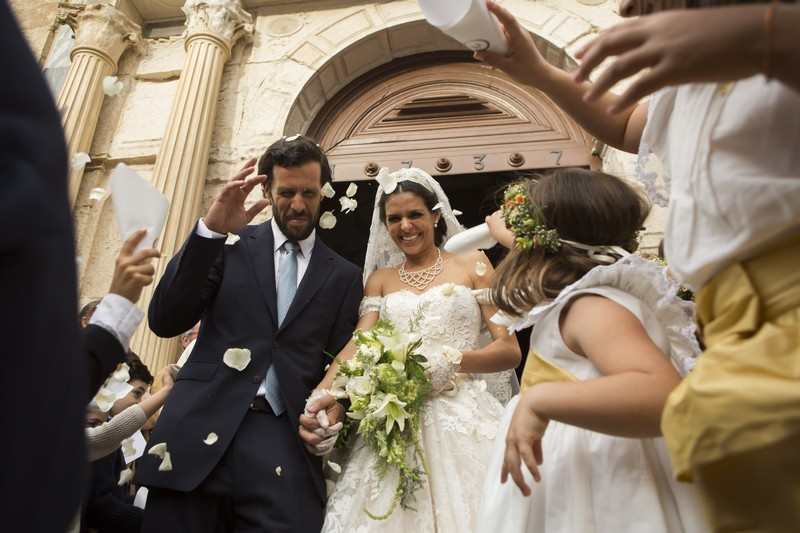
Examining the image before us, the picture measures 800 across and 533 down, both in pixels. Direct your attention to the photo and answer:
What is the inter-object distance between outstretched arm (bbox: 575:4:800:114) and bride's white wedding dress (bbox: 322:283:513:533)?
182 cm

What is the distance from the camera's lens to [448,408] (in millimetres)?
2666

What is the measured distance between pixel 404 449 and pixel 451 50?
14.7 ft

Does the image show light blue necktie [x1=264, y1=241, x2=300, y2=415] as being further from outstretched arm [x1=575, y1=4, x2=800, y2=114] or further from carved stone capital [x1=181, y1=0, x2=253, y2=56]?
carved stone capital [x1=181, y1=0, x2=253, y2=56]

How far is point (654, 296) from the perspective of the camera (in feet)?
5.23

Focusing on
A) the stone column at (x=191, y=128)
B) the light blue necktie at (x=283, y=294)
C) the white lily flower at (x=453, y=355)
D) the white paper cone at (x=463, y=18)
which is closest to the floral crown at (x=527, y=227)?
the white paper cone at (x=463, y=18)

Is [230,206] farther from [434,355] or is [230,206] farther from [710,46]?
[710,46]

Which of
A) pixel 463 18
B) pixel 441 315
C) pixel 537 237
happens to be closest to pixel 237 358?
pixel 441 315

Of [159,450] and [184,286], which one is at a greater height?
[184,286]

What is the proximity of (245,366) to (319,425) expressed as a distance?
379 millimetres

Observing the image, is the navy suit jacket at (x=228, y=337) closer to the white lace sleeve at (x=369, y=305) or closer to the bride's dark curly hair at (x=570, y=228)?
the white lace sleeve at (x=369, y=305)

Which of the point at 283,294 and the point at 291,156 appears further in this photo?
the point at 291,156

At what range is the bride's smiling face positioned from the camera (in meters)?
3.25

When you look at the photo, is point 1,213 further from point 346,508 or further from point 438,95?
point 438,95

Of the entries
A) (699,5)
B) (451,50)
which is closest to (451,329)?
(699,5)
